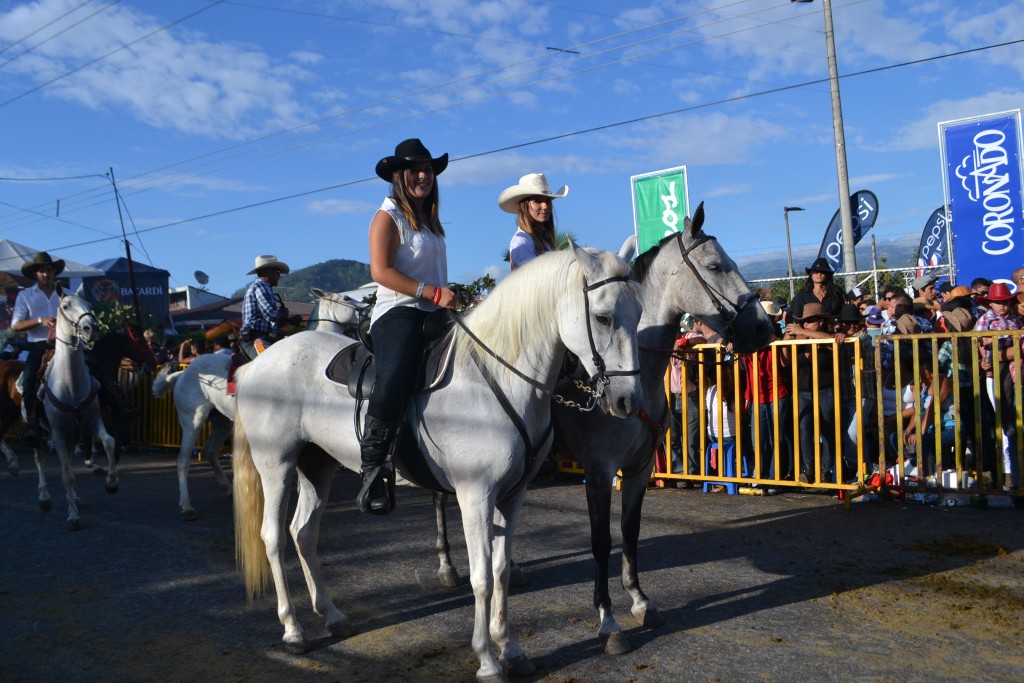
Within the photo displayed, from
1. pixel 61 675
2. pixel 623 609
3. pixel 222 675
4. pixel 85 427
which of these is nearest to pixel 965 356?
pixel 623 609

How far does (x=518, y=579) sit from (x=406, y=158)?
122 inches

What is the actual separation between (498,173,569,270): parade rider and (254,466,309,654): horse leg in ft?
6.81

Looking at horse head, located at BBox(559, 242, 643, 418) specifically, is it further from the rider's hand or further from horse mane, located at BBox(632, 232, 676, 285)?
horse mane, located at BBox(632, 232, 676, 285)

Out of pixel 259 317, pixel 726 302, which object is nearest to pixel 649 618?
pixel 726 302

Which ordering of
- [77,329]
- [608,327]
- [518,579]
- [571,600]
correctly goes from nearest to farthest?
[608,327] < [571,600] < [518,579] < [77,329]

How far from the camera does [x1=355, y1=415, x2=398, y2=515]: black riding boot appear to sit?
4.08 metres

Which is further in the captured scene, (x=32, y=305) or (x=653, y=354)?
(x=32, y=305)

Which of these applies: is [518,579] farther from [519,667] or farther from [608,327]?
[608,327]

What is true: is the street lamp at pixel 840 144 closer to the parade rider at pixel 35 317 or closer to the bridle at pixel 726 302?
the bridle at pixel 726 302

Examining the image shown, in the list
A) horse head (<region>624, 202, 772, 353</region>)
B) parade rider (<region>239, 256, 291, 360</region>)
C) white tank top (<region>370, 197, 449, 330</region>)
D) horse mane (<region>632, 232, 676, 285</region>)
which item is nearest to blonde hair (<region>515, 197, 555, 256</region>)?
horse mane (<region>632, 232, 676, 285</region>)

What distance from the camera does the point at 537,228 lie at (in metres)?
5.45

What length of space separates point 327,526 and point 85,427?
374cm

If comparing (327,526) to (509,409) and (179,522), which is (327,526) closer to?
(179,522)

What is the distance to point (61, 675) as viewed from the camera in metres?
4.20
